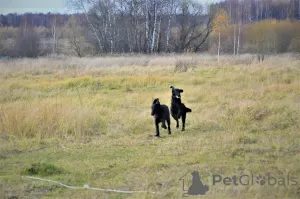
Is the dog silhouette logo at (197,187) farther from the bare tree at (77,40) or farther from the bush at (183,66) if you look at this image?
the bare tree at (77,40)

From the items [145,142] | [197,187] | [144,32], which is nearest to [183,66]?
[145,142]

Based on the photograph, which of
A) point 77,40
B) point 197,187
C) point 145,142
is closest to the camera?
point 197,187

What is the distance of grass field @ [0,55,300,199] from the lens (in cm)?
621

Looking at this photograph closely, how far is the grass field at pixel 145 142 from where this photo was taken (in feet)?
20.4

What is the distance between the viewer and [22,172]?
7.07 metres

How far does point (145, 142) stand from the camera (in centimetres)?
904

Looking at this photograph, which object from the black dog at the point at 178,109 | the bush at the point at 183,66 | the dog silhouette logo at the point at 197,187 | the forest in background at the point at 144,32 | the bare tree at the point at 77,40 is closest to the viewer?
the dog silhouette logo at the point at 197,187

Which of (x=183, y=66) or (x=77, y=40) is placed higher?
(x=77, y=40)

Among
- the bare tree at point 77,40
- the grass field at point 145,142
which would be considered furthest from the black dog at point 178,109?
the bare tree at point 77,40

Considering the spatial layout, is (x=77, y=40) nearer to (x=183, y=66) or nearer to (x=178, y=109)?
(x=183, y=66)

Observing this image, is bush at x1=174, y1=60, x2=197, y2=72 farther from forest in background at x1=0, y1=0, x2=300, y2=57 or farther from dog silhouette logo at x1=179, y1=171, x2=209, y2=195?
dog silhouette logo at x1=179, y1=171, x2=209, y2=195

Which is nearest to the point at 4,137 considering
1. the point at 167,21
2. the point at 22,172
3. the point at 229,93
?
the point at 22,172

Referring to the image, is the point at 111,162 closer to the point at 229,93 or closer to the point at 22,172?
the point at 22,172

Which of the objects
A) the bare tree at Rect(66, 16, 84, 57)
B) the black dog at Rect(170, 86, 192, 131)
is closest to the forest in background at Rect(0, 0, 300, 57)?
the bare tree at Rect(66, 16, 84, 57)
